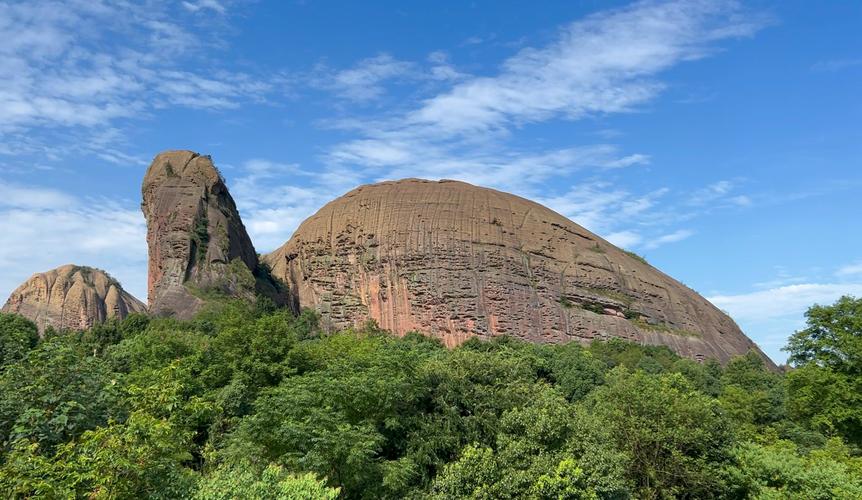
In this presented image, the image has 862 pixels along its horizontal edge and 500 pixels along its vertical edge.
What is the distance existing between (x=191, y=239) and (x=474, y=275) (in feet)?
84.9

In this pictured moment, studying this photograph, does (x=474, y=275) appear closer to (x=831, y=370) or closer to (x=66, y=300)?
(x=831, y=370)

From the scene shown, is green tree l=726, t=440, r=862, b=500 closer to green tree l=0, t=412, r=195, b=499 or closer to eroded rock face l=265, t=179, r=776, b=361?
green tree l=0, t=412, r=195, b=499

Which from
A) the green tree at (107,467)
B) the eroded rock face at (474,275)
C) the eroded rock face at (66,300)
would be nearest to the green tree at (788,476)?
the green tree at (107,467)

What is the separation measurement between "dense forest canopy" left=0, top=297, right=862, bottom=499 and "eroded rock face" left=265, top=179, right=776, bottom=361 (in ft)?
108

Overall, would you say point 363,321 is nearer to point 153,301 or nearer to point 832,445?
point 153,301

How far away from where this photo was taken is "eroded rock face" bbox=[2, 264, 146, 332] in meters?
78.3

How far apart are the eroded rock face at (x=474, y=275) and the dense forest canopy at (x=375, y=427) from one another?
33030 millimetres

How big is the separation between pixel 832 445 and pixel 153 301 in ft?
167

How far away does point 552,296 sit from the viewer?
216ft

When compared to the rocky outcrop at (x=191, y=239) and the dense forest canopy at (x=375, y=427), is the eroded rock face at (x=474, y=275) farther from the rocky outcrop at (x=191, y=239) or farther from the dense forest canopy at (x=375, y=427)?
the dense forest canopy at (x=375, y=427)

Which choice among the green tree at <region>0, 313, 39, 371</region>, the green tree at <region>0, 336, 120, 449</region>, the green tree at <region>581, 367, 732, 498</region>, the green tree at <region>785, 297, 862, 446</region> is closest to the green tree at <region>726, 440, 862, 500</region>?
the green tree at <region>581, 367, 732, 498</region>

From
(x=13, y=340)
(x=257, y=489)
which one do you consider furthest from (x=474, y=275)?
(x=257, y=489)

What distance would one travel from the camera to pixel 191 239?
193ft

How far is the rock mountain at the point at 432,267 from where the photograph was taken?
60969 millimetres
